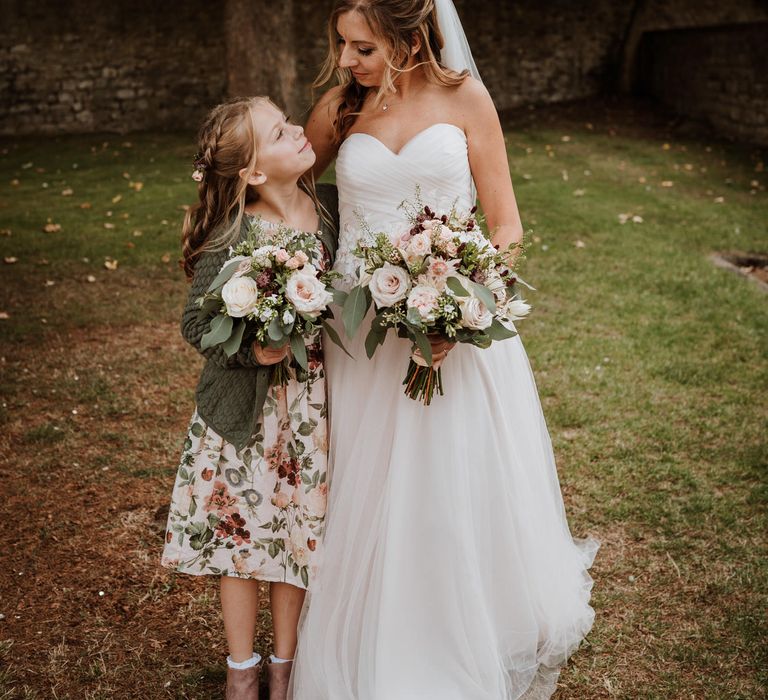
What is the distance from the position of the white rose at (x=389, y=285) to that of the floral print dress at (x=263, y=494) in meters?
Answer: 0.45

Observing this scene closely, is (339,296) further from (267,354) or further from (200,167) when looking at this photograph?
(200,167)

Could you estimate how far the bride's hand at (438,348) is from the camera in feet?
8.07

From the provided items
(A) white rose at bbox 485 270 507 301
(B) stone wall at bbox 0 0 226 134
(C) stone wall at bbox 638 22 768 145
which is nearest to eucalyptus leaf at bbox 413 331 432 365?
(A) white rose at bbox 485 270 507 301

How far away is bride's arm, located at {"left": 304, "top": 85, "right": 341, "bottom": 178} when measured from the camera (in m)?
3.03

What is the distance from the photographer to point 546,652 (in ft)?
10.0

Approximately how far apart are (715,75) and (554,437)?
11.2 meters

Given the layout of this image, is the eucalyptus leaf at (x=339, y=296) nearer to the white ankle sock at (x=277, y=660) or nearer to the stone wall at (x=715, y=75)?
the white ankle sock at (x=277, y=660)

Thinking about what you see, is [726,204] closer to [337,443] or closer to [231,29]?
[231,29]

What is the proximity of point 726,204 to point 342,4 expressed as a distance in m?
8.24

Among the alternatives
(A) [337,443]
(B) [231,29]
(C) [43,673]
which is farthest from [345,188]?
(B) [231,29]

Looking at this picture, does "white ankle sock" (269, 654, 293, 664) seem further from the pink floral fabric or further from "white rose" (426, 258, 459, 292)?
"white rose" (426, 258, 459, 292)

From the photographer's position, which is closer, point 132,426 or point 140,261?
point 132,426

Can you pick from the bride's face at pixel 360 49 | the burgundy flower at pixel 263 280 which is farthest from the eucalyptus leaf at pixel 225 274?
the bride's face at pixel 360 49

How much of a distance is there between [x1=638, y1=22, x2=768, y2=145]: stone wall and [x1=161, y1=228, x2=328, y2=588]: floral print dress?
12.3m
